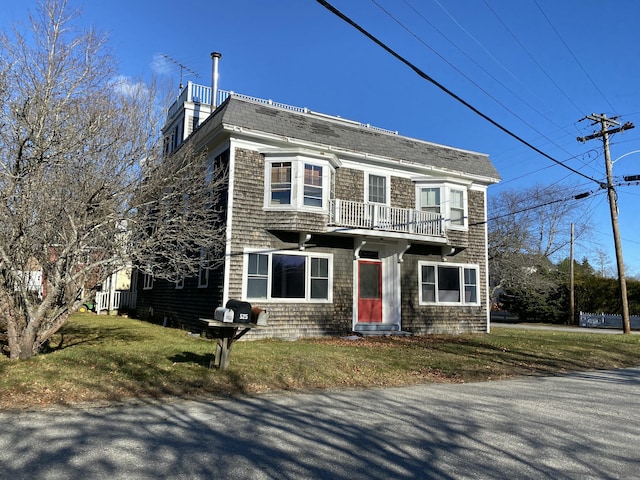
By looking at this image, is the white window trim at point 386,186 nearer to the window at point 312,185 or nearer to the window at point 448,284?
the window at point 312,185

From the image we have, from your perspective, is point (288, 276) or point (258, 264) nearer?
point (258, 264)

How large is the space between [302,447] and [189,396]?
2.81m

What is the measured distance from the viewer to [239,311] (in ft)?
26.0

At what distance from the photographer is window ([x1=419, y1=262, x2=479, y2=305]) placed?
1666 centimetres

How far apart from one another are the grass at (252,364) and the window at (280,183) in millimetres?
4163

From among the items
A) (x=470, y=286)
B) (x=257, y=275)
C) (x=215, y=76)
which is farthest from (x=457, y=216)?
(x=215, y=76)

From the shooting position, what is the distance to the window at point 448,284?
16656 millimetres

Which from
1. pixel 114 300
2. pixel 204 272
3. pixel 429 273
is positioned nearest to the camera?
pixel 204 272

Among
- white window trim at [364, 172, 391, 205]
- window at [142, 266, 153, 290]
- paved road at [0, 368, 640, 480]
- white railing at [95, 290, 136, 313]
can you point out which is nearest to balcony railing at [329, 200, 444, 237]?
white window trim at [364, 172, 391, 205]

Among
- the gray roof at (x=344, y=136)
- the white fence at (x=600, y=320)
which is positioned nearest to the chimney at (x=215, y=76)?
the gray roof at (x=344, y=136)

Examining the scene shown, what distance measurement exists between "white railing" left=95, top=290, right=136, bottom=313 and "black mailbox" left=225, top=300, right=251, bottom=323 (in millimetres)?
15875

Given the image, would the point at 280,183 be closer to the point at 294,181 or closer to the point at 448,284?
the point at 294,181

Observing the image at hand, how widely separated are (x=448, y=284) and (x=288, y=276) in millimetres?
6475

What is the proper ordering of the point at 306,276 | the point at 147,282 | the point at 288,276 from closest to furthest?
the point at 288,276 < the point at 306,276 < the point at 147,282
